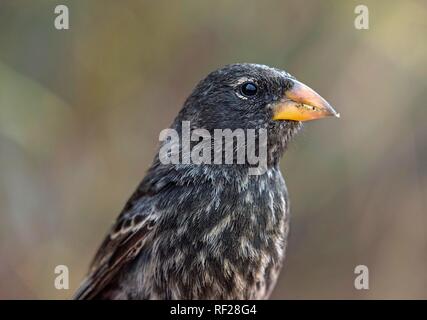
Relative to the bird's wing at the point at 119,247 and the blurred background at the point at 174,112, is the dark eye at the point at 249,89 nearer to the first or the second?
the bird's wing at the point at 119,247

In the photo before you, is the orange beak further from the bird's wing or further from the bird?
the bird's wing

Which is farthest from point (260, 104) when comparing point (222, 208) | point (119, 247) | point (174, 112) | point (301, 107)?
point (174, 112)

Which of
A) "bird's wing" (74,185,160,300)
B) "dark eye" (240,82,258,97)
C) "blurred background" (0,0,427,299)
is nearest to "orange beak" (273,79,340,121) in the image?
"dark eye" (240,82,258,97)

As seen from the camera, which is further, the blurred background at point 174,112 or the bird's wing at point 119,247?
the blurred background at point 174,112

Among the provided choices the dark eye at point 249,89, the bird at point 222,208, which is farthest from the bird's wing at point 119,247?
the dark eye at point 249,89

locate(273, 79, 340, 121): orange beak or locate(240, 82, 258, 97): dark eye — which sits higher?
locate(240, 82, 258, 97): dark eye

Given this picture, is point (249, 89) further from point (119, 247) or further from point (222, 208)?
point (119, 247)

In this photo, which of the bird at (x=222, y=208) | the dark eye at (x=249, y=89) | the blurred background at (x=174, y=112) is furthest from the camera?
the blurred background at (x=174, y=112)
